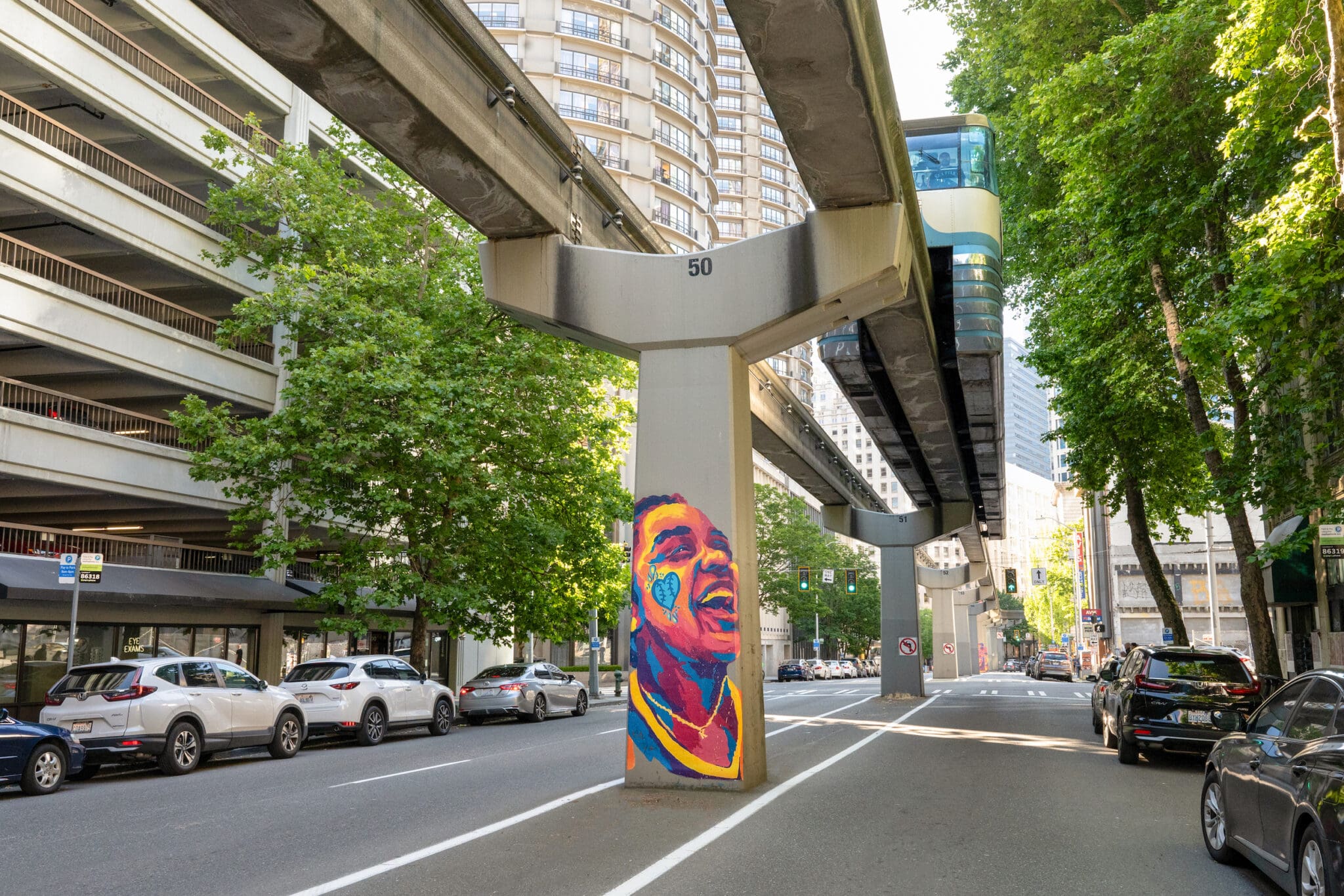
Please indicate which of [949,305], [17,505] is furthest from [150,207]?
[949,305]

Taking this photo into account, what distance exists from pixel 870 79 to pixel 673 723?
7068mm

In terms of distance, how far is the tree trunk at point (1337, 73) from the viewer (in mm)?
10367

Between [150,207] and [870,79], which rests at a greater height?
[150,207]

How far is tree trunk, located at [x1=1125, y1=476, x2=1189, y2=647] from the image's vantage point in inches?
1006

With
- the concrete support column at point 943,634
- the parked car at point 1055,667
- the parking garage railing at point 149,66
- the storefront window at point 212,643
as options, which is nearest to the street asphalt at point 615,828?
the storefront window at point 212,643

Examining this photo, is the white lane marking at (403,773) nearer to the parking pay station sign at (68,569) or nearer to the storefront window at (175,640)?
the parking pay station sign at (68,569)

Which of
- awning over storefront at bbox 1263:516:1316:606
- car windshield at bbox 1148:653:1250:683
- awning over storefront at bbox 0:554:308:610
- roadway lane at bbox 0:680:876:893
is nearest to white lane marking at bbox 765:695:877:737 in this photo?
roadway lane at bbox 0:680:876:893

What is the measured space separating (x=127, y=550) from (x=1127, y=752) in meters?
22.7

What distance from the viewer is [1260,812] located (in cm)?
673

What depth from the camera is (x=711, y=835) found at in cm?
879

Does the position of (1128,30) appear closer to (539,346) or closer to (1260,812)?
(539,346)

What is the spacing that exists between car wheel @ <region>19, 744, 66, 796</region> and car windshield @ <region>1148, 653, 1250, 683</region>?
1407 centimetres

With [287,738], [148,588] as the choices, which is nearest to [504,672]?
[148,588]

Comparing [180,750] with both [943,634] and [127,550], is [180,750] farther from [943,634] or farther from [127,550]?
[943,634]
